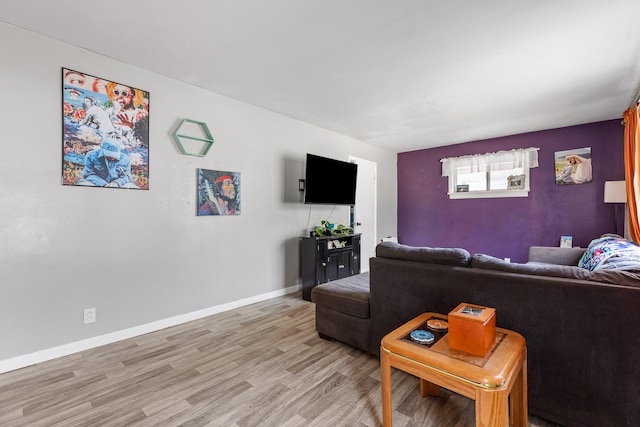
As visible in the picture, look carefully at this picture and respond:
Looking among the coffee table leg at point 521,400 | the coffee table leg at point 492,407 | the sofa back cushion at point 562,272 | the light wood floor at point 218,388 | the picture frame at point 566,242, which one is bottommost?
the light wood floor at point 218,388

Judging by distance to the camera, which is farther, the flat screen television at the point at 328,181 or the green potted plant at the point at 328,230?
the green potted plant at the point at 328,230

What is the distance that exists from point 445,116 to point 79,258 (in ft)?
14.6

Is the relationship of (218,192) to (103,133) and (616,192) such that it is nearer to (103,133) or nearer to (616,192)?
(103,133)

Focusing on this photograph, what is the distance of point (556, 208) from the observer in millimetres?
4566

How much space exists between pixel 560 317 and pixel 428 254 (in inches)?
29.6

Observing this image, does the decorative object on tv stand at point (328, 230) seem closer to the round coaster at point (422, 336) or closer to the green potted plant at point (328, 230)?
the green potted plant at point (328, 230)

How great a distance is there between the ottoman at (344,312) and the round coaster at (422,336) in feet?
2.65

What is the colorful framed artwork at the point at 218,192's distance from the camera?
126 inches

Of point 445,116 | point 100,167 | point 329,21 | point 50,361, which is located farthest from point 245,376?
point 445,116

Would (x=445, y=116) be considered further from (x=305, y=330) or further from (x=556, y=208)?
(x=305, y=330)

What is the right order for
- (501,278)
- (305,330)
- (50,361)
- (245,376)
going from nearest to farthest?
(501,278) < (245,376) < (50,361) < (305,330)

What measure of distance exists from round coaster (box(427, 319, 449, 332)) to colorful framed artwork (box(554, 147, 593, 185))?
14.2 feet

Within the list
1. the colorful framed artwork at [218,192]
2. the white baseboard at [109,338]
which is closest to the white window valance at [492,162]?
the colorful framed artwork at [218,192]

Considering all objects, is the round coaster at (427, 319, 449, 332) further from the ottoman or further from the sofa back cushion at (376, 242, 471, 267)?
the ottoman
